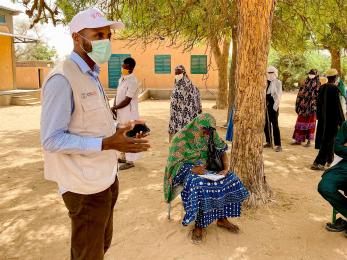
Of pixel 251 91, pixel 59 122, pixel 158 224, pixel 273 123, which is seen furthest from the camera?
pixel 273 123

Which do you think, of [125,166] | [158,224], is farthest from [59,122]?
[125,166]

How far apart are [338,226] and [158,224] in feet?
5.96

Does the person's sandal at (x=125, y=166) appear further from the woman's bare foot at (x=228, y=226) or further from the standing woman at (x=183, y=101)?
the woman's bare foot at (x=228, y=226)

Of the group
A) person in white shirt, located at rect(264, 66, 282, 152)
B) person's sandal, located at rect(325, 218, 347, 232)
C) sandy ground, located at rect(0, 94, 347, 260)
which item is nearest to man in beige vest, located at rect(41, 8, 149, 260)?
sandy ground, located at rect(0, 94, 347, 260)

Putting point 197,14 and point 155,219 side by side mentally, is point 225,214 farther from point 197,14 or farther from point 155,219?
point 197,14

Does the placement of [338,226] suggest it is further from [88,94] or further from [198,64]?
[198,64]

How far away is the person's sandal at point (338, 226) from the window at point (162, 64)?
17997mm

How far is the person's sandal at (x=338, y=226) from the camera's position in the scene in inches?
145

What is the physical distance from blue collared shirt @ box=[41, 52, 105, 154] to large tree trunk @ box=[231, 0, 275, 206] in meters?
2.60

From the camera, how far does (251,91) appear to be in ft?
13.3

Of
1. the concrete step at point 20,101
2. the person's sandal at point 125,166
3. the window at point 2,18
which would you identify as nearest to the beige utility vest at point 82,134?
the person's sandal at point 125,166

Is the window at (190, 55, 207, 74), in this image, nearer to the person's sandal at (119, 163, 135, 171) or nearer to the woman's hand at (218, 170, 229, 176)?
the person's sandal at (119, 163, 135, 171)

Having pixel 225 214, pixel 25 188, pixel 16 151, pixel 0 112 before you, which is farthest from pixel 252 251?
pixel 0 112

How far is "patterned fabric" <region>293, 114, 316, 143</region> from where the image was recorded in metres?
7.82
